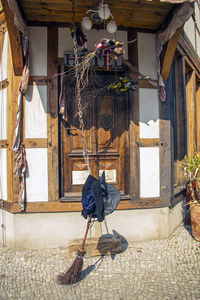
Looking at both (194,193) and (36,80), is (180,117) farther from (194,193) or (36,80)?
(36,80)

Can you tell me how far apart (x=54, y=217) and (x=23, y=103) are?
196cm

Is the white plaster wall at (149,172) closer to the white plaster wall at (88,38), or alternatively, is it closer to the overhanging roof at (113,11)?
the white plaster wall at (88,38)

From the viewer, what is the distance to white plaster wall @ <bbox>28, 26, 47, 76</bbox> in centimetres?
414

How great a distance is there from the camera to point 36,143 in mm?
4156

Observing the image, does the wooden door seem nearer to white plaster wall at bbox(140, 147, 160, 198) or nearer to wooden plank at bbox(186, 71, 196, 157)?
white plaster wall at bbox(140, 147, 160, 198)

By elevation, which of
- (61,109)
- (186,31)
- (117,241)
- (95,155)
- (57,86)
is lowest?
(117,241)

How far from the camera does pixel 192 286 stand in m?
3.01

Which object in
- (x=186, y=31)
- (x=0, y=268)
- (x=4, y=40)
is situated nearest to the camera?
(x=0, y=268)

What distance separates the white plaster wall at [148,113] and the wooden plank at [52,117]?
1462 millimetres

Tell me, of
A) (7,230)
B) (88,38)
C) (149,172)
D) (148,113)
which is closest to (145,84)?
(148,113)

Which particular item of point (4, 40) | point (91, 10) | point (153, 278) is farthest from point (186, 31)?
point (153, 278)

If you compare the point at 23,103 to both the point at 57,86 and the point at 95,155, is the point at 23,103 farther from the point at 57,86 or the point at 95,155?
the point at 95,155

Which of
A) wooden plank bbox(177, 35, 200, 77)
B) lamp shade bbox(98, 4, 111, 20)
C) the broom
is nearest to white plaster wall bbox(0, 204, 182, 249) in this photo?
the broom

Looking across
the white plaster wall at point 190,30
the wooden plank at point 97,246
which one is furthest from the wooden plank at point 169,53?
the wooden plank at point 97,246
